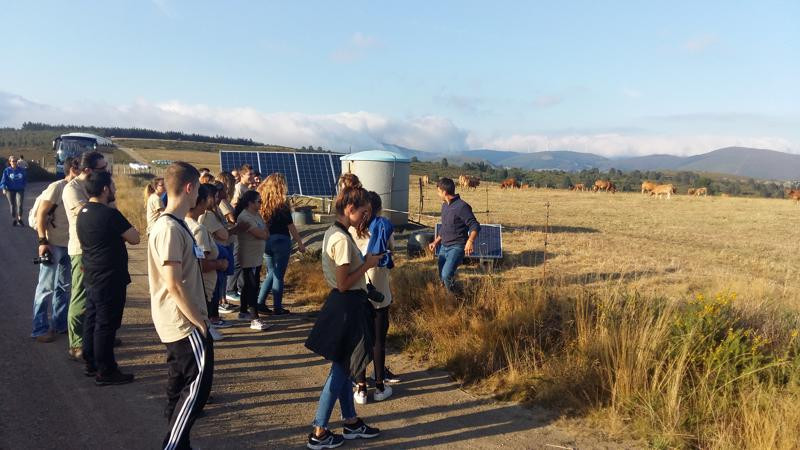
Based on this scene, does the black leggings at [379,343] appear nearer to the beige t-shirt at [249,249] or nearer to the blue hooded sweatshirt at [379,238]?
the blue hooded sweatshirt at [379,238]

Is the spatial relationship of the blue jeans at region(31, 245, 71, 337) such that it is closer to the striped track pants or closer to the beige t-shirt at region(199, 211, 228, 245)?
the beige t-shirt at region(199, 211, 228, 245)

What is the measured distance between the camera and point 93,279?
4.76 metres

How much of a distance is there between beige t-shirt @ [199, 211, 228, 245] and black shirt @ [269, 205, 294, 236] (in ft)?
2.50

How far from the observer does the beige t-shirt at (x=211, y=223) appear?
630cm

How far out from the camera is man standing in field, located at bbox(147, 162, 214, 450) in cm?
343

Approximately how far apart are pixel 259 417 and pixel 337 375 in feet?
3.27

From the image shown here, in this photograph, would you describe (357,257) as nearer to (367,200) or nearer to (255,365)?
(367,200)

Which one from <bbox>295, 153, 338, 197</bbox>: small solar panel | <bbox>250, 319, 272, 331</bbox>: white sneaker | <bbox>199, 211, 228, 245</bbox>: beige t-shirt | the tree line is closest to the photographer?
<bbox>199, 211, 228, 245</bbox>: beige t-shirt

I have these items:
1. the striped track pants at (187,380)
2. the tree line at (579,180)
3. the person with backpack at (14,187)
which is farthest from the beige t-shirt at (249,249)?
the tree line at (579,180)

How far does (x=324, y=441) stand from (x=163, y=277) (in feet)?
5.08

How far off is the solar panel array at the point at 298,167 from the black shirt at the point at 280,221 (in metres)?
9.89

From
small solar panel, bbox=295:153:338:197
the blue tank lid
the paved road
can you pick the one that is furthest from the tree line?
the paved road

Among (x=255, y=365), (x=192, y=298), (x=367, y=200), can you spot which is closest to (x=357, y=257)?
(x=367, y=200)

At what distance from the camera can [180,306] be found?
346 centimetres
